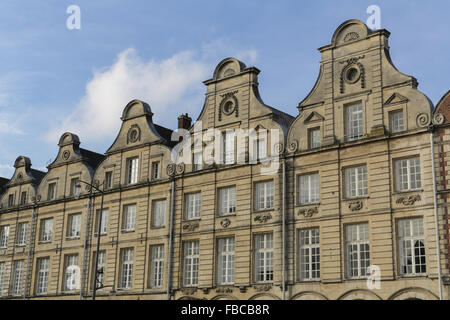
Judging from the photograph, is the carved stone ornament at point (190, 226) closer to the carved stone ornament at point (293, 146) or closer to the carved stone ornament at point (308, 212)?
the carved stone ornament at point (308, 212)

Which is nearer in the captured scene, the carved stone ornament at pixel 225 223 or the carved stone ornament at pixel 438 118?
the carved stone ornament at pixel 438 118

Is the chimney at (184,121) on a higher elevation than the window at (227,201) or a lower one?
higher

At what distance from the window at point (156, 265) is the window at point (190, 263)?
5.24ft

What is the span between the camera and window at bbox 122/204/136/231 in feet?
113

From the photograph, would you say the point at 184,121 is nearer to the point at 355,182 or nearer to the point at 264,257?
the point at 264,257

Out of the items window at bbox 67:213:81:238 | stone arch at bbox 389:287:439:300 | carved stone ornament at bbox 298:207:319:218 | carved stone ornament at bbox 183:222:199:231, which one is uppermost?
window at bbox 67:213:81:238

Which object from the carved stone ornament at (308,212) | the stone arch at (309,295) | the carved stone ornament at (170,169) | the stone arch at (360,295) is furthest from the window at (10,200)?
the stone arch at (360,295)

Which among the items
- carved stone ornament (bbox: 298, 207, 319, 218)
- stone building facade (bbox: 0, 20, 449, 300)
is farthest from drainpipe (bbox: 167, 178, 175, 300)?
carved stone ornament (bbox: 298, 207, 319, 218)

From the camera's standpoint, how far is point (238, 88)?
31297 millimetres

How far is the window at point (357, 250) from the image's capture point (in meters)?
25.0

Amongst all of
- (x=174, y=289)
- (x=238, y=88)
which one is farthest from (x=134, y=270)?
(x=238, y=88)

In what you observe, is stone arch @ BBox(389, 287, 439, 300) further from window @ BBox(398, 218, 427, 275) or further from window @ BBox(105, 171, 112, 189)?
window @ BBox(105, 171, 112, 189)

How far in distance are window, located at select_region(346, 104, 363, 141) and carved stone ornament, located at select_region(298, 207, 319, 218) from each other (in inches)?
137
